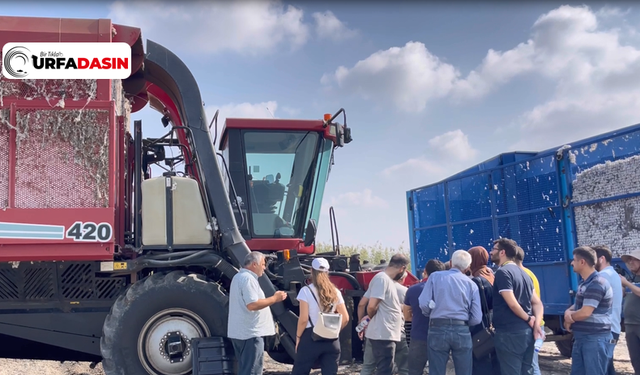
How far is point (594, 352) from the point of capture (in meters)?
5.25

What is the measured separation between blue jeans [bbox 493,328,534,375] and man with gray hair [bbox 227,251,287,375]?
6.95 ft

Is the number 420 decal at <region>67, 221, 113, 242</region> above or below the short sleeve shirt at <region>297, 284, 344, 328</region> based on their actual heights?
above

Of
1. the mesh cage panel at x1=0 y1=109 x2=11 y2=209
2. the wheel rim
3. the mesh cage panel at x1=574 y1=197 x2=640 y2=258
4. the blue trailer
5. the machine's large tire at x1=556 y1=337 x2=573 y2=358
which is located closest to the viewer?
the mesh cage panel at x1=0 y1=109 x2=11 y2=209

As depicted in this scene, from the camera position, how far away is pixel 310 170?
7.09m

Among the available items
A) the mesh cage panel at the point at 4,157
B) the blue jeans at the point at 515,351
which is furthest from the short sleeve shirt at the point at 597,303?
the mesh cage panel at the point at 4,157

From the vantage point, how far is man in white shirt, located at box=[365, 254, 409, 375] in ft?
18.5

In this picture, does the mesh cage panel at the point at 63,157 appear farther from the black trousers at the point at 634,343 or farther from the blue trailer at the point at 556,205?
the blue trailer at the point at 556,205

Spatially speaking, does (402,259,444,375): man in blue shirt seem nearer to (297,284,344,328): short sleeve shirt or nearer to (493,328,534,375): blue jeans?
(493,328,534,375): blue jeans

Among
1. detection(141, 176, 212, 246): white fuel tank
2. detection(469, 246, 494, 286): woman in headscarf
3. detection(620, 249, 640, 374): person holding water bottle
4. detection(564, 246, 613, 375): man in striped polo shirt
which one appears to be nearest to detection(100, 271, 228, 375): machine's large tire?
detection(141, 176, 212, 246): white fuel tank

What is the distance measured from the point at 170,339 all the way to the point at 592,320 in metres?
4.05

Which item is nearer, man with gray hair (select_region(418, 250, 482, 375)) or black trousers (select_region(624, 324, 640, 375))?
man with gray hair (select_region(418, 250, 482, 375))

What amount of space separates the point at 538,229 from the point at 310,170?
3482 mm

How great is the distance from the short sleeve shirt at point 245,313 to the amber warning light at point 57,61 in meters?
2.52

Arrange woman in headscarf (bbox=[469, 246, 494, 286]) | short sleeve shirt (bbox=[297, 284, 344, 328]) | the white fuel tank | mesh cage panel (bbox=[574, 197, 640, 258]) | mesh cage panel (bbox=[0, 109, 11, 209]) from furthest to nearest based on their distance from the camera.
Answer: mesh cage panel (bbox=[574, 197, 640, 258]), the white fuel tank, woman in headscarf (bbox=[469, 246, 494, 286]), mesh cage panel (bbox=[0, 109, 11, 209]), short sleeve shirt (bbox=[297, 284, 344, 328])
